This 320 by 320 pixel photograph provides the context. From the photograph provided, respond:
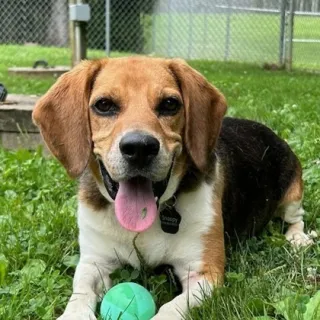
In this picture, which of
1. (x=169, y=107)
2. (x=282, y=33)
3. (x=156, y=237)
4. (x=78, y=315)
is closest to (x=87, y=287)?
(x=78, y=315)

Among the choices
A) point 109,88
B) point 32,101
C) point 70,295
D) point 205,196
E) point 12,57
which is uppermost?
point 109,88

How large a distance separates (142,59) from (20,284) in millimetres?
1345

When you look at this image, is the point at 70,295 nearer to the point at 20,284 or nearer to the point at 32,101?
the point at 20,284

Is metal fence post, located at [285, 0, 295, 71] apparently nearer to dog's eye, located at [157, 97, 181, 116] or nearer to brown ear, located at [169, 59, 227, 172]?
brown ear, located at [169, 59, 227, 172]

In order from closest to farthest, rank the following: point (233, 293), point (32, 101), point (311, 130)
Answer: point (233, 293) → point (311, 130) → point (32, 101)

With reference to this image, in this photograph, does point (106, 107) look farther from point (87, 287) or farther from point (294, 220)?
point (294, 220)

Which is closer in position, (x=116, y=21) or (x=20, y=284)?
(x=20, y=284)

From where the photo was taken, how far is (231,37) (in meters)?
18.0

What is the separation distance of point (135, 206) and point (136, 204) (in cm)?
1

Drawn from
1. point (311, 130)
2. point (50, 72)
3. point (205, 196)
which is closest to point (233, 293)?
point (205, 196)

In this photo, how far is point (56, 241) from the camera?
164 inches

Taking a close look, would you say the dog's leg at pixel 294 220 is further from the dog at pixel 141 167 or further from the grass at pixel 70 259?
the dog at pixel 141 167

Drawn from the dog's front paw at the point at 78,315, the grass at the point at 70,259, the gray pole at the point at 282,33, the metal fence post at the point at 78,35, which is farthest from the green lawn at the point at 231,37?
the dog's front paw at the point at 78,315

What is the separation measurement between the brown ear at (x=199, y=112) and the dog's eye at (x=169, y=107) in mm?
79
